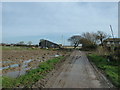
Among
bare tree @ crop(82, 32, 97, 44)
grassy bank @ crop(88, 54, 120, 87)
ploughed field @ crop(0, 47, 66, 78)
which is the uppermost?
bare tree @ crop(82, 32, 97, 44)

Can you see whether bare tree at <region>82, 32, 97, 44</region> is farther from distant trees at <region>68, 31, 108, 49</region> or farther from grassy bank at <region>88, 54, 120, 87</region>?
grassy bank at <region>88, 54, 120, 87</region>

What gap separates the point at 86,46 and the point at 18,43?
43.4 metres

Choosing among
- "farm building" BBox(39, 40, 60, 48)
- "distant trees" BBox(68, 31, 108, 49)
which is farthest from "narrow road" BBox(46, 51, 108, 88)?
"farm building" BBox(39, 40, 60, 48)

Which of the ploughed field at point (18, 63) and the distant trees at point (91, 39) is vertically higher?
the distant trees at point (91, 39)

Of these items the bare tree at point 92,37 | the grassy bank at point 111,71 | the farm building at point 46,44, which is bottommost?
the grassy bank at point 111,71

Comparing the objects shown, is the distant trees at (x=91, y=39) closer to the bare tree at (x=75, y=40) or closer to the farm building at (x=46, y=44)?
the bare tree at (x=75, y=40)

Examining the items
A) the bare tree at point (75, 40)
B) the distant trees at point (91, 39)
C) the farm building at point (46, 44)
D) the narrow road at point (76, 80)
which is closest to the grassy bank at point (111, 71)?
the narrow road at point (76, 80)

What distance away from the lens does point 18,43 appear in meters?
80.6

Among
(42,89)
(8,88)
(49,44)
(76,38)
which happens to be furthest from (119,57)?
(49,44)

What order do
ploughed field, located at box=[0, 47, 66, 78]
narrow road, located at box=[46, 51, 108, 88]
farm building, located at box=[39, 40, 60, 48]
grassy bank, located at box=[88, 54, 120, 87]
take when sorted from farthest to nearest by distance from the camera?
farm building, located at box=[39, 40, 60, 48] → ploughed field, located at box=[0, 47, 66, 78] → grassy bank, located at box=[88, 54, 120, 87] → narrow road, located at box=[46, 51, 108, 88]

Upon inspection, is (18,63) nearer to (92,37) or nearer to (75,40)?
(92,37)

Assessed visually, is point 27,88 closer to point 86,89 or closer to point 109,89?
point 86,89

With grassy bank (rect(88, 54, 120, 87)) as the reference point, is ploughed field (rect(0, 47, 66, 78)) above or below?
below

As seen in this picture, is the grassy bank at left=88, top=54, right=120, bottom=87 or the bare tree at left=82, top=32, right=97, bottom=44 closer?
the grassy bank at left=88, top=54, right=120, bottom=87
